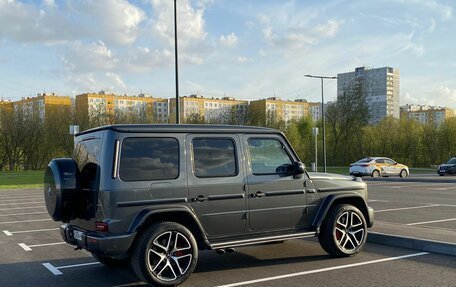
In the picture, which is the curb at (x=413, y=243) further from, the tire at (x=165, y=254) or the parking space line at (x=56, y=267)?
the parking space line at (x=56, y=267)

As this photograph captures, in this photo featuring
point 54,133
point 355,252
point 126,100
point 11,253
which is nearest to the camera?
point 355,252

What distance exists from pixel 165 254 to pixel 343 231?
302cm

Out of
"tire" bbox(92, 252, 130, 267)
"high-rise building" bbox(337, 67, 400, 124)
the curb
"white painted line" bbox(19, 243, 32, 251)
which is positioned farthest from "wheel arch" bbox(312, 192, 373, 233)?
"high-rise building" bbox(337, 67, 400, 124)

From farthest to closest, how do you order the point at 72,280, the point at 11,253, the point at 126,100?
1. the point at 126,100
2. the point at 11,253
3. the point at 72,280

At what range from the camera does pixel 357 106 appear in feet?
208

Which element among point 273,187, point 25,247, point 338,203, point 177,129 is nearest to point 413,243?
point 338,203

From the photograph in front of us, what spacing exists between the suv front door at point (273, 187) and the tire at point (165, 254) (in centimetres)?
107

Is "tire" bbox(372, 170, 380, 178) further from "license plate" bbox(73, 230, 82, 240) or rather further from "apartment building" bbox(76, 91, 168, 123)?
"apartment building" bbox(76, 91, 168, 123)

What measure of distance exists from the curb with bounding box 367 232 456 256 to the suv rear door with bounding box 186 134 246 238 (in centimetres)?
322

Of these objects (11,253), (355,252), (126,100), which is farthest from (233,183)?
(126,100)

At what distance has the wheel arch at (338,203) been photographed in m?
7.33

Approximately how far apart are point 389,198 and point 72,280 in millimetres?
13669

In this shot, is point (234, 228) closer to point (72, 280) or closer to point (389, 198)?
point (72, 280)

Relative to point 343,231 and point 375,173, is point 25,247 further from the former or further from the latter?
point 375,173
